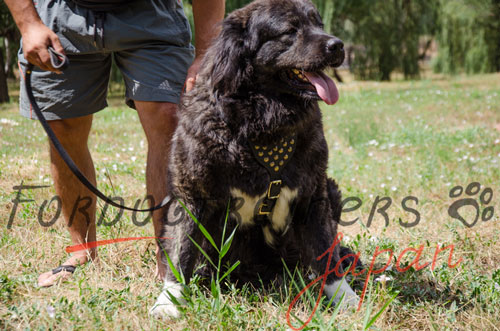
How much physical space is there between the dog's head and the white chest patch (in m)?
0.48

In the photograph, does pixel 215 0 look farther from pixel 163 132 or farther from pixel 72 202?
pixel 72 202

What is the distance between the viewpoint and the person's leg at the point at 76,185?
2.62 meters

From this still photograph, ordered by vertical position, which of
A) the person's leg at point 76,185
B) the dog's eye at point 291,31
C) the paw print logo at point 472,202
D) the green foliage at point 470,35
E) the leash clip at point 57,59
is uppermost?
the green foliage at point 470,35

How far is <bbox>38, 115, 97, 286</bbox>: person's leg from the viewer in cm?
262

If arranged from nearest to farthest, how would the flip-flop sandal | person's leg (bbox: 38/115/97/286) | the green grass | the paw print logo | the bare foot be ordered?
the green grass < the bare foot < the flip-flop sandal < person's leg (bbox: 38/115/97/286) < the paw print logo

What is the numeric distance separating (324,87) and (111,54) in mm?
1238

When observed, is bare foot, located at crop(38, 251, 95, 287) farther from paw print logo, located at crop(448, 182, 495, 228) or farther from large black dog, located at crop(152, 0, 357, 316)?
paw print logo, located at crop(448, 182, 495, 228)

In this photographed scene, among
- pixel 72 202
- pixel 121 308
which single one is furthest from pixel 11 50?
pixel 121 308

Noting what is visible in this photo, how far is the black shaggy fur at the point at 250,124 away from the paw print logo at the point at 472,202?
5.30 ft

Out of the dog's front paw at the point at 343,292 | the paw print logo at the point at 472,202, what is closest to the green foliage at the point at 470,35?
the paw print logo at the point at 472,202

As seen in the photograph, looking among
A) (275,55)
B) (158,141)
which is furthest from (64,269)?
(275,55)

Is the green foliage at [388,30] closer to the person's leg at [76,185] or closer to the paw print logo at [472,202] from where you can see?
the paw print logo at [472,202]

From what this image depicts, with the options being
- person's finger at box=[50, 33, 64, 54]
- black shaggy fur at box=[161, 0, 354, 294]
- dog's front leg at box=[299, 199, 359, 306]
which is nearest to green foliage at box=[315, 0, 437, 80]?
black shaggy fur at box=[161, 0, 354, 294]

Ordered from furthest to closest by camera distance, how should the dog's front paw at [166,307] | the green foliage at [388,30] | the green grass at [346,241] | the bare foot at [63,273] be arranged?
the green foliage at [388,30] → the bare foot at [63,273] → the dog's front paw at [166,307] → the green grass at [346,241]
